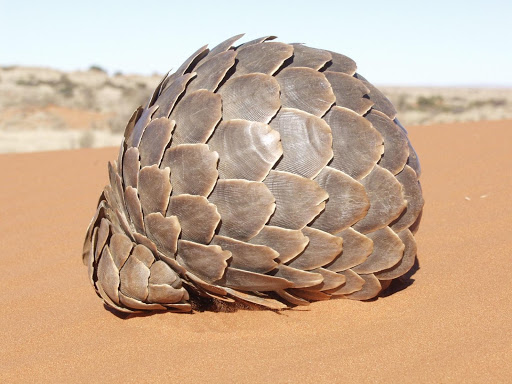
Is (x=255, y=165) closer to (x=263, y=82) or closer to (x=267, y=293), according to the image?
(x=263, y=82)

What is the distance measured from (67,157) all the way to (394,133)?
681 cm

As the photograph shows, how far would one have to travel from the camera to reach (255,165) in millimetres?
2459

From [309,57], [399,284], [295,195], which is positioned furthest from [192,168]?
[399,284]

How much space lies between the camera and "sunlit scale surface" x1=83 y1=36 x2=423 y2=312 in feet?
8.14

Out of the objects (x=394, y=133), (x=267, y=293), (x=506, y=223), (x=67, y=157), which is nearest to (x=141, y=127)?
(x=267, y=293)

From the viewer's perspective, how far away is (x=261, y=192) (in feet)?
8.02

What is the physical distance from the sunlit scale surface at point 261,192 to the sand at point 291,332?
4.9 inches

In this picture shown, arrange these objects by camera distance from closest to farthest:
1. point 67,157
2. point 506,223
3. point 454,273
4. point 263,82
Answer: point 263,82, point 454,273, point 506,223, point 67,157

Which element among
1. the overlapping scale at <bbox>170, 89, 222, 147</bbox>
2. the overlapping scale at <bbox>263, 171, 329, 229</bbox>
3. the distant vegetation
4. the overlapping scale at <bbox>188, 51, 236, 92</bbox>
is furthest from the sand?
the distant vegetation

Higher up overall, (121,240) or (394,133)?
(394,133)

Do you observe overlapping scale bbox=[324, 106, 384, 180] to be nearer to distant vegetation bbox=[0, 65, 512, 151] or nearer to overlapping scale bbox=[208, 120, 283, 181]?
overlapping scale bbox=[208, 120, 283, 181]

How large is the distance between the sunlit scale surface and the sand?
0.12 metres

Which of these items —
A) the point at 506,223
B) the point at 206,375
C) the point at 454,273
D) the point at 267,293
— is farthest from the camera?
the point at 506,223

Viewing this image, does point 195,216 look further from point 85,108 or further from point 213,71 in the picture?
point 85,108
